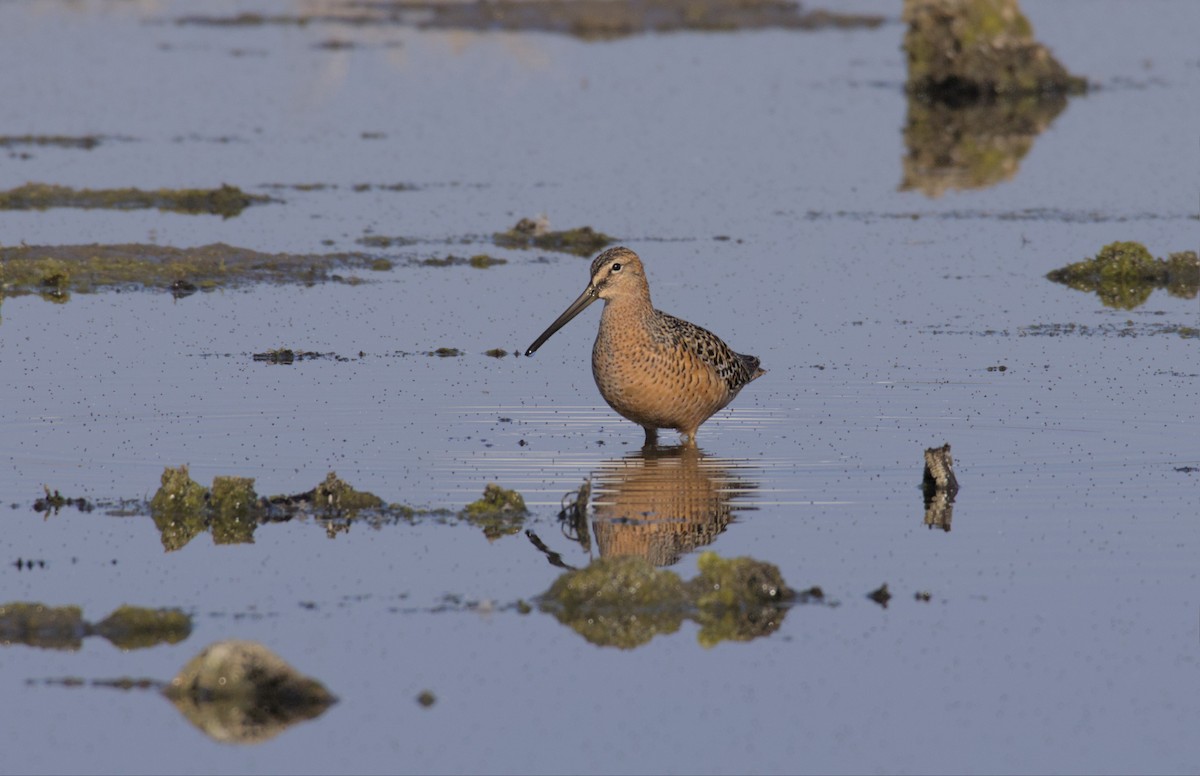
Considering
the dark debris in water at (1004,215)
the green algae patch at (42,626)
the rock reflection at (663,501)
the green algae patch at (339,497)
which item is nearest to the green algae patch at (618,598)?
the rock reflection at (663,501)

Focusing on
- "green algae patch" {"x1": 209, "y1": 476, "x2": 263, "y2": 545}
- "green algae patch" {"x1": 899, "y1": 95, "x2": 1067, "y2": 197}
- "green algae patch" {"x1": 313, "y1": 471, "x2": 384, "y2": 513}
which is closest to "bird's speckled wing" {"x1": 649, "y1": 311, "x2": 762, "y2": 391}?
"green algae patch" {"x1": 313, "y1": 471, "x2": 384, "y2": 513}

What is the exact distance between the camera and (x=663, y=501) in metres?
10.6

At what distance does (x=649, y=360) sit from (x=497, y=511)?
2216 mm

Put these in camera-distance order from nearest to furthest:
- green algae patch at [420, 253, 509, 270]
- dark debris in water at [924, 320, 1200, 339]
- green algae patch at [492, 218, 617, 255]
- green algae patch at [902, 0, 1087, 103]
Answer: dark debris in water at [924, 320, 1200, 339] → green algae patch at [420, 253, 509, 270] → green algae patch at [492, 218, 617, 255] → green algae patch at [902, 0, 1087, 103]

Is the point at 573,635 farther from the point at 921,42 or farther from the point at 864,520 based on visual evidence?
the point at 921,42

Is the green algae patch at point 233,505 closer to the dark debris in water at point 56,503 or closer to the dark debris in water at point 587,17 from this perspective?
the dark debris in water at point 56,503

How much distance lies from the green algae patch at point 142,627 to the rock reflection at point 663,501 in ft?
6.95

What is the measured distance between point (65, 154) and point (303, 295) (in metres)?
9.25

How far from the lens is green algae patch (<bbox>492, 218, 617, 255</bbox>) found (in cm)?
1870

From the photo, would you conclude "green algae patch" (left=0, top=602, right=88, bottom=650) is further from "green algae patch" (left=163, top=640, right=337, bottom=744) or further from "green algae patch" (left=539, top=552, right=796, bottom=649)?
"green algae patch" (left=539, top=552, right=796, bottom=649)

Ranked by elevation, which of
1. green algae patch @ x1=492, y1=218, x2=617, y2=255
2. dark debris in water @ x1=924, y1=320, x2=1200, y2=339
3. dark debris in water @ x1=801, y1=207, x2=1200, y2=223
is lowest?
dark debris in water @ x1=924, y1=320, x2=1200, y2=339

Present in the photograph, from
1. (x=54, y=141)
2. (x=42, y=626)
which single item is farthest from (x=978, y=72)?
(x=42, y=626)

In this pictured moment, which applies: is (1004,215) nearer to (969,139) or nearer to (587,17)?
(969,139)

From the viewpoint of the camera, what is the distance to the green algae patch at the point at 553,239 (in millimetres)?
18703
